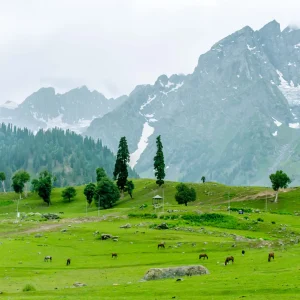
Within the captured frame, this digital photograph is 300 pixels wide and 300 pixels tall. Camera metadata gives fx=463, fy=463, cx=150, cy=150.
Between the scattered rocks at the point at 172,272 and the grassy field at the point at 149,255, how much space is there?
4.65ft

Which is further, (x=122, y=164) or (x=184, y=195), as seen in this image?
(x=122, y=164)

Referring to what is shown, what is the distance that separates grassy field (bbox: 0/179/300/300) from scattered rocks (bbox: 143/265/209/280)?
4.65 ft

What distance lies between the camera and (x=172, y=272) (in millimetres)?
44188

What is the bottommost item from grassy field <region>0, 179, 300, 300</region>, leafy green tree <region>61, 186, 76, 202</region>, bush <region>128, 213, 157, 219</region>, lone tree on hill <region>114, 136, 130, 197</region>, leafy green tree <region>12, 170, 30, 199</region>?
grassy field <region>0, 179, 300, 300</region>

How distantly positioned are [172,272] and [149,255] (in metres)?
20.6

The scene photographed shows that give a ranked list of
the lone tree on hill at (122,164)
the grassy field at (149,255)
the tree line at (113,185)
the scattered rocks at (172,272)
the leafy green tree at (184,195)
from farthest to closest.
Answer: the lone tree on hill at (122,164) < the tree line at (113,185) < the leafy green tree at (184,195) < the scattered rocks at (172,272) < the grassy field at (149,255)

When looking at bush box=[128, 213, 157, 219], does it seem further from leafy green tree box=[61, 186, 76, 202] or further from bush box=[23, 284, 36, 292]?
leafy green tree box=[61, 186, 76, 202]

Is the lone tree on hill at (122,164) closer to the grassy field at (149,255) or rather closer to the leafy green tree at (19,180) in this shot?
the grassy field at (149,255)

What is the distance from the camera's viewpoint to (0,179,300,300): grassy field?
36188mm

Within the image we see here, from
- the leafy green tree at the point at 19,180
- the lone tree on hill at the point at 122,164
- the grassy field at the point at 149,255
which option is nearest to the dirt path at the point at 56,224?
the grassy field at the point at 149,255

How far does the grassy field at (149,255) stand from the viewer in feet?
119

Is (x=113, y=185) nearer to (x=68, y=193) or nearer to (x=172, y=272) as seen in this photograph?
(x=68, y=193)

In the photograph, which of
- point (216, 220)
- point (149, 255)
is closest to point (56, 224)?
point (216, 220)

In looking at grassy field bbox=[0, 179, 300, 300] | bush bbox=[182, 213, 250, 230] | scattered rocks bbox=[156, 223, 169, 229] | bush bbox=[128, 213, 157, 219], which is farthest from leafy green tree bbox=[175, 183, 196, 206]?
scattered rocks bbox=[156, 223, 169, 229]
